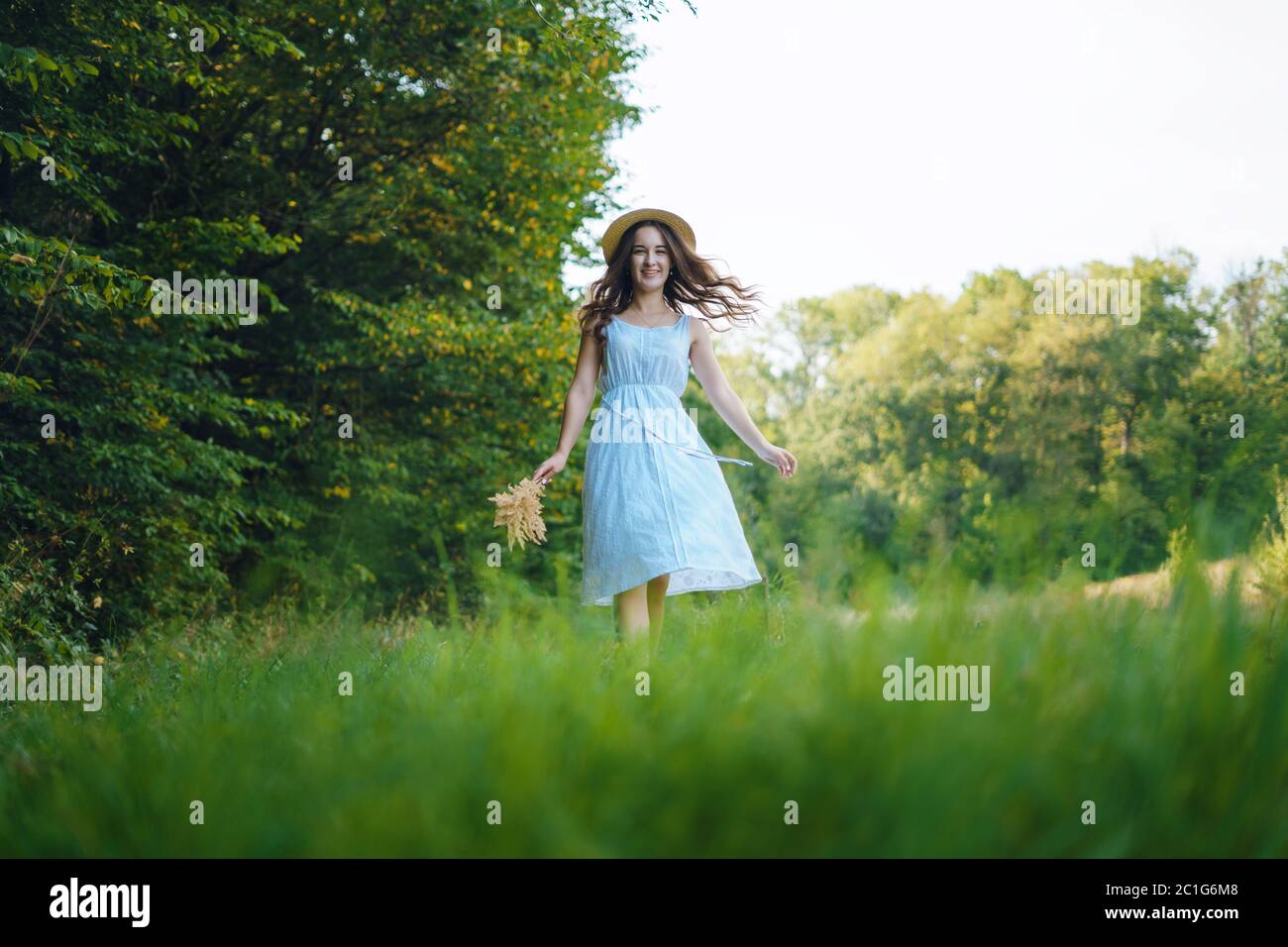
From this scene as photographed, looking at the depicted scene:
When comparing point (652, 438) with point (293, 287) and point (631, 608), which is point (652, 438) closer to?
point (631, 608)

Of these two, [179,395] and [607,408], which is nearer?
[607,408]

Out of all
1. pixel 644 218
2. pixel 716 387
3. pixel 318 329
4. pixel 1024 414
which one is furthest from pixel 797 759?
pixel 1024 414

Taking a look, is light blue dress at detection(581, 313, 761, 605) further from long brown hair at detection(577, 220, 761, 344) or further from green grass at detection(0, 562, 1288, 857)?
green grass at detection(0, 562, 1288, 857)

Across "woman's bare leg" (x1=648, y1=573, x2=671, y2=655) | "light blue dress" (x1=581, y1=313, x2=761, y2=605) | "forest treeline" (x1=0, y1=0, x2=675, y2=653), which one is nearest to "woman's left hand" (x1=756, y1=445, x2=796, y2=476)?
"light blue dress" (x1=581, y1=313, x2=761, y2=605)

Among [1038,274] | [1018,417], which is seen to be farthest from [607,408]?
[1038,274]

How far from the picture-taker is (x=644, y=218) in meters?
5.71

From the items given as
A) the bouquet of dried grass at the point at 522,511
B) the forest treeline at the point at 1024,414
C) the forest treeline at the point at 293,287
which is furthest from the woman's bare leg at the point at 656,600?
the forest treeline at the point at 293,287

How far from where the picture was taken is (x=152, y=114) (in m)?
9.73

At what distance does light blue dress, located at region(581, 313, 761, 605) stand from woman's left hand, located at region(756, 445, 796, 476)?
0.17m

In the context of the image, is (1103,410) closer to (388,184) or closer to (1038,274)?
(1038,274)

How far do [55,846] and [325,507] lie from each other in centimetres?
1204

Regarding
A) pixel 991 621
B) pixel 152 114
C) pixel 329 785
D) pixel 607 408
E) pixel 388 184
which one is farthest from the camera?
pixel 388 184

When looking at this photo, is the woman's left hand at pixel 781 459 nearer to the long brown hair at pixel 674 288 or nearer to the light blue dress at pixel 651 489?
the light blue dress at pixel 651 489

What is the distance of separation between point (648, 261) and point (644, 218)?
0.26 m
